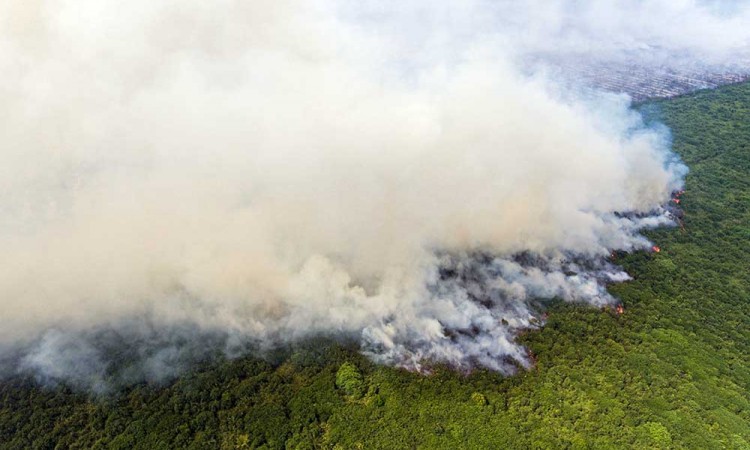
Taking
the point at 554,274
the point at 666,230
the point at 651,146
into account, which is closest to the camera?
the point at 554,274

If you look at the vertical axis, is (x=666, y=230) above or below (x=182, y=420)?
above

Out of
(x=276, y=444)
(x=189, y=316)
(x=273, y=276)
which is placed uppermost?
(x=273, y=276)

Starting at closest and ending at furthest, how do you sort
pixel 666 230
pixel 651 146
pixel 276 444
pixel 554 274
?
1. pixel 276 444
2. pixel 554 274
3. pixel 666 230
4. pixel 651 146

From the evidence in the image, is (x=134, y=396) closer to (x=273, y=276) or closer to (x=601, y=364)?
(x=273, y=276)

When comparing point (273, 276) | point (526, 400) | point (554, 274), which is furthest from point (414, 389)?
point (554, 274)

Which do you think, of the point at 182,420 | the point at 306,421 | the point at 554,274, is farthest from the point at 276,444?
the point at 554,274

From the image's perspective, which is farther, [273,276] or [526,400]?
[273,276]

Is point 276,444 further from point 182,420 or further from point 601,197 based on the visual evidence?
point 601,197
